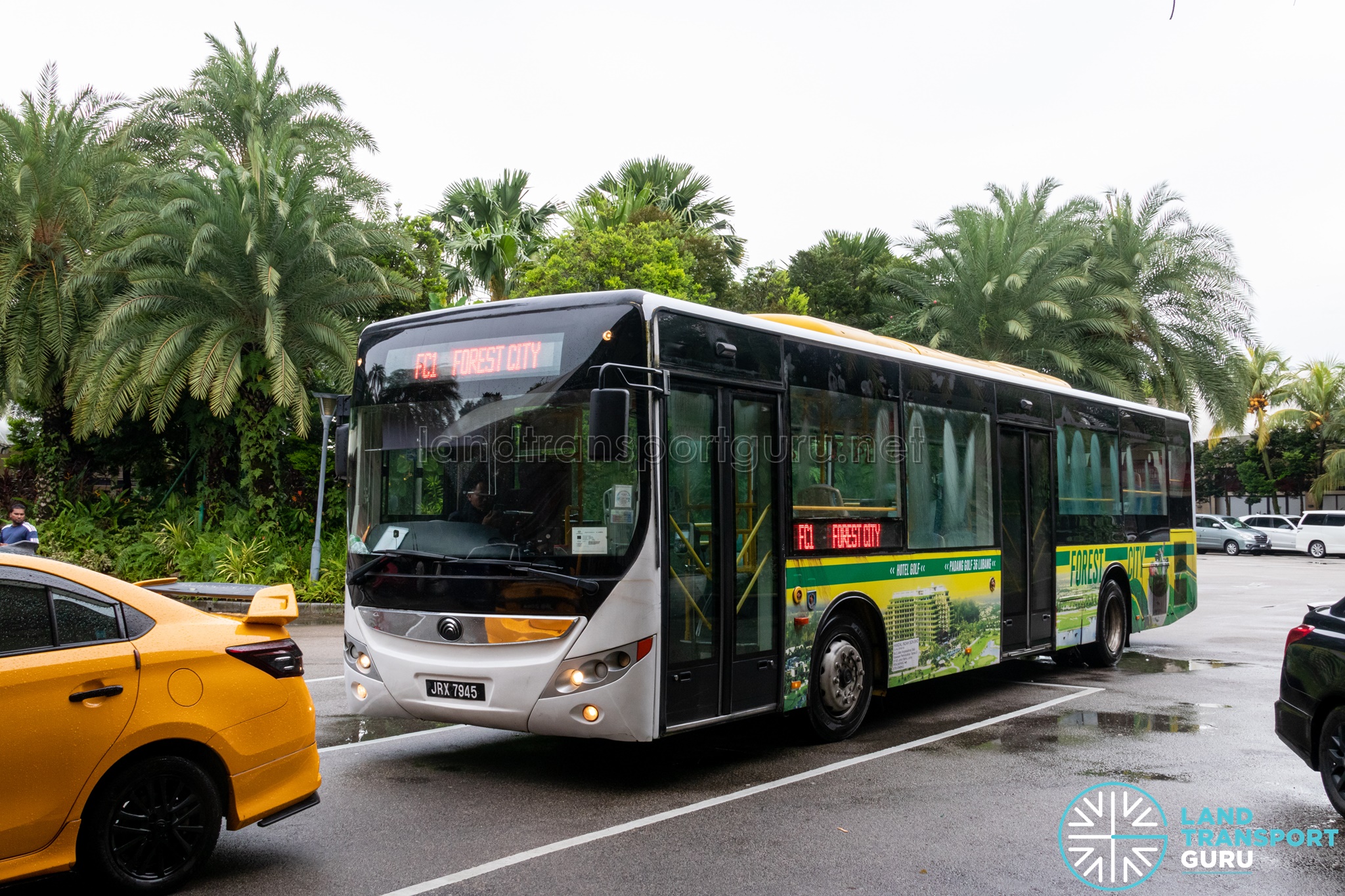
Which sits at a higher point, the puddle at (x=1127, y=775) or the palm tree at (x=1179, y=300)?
the palm tree at (x=1179, y=300)

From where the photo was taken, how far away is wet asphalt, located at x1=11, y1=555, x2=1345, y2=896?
17.4 ft

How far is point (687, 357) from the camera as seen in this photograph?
7285 millimetres

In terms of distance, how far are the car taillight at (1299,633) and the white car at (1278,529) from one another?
4017 centimetres

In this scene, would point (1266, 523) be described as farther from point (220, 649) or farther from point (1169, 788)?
point (220, 649)

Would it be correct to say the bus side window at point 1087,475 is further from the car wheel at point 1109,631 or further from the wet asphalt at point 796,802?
the wet asphalt at point 796,802

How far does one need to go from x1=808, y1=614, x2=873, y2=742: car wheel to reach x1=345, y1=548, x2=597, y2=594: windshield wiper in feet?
7.62

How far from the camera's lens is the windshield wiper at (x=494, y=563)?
6633 millimetres

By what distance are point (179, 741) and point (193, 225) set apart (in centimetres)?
1563

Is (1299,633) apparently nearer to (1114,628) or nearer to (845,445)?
(845,445)

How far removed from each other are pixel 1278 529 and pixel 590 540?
146ft

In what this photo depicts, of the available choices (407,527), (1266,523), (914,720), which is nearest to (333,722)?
(407,527)

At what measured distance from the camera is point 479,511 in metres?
6.95

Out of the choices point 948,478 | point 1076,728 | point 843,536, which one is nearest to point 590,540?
point 843,536

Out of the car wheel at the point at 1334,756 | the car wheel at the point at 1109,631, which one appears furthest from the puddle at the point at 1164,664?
the car wheel at the point at 1334,756
